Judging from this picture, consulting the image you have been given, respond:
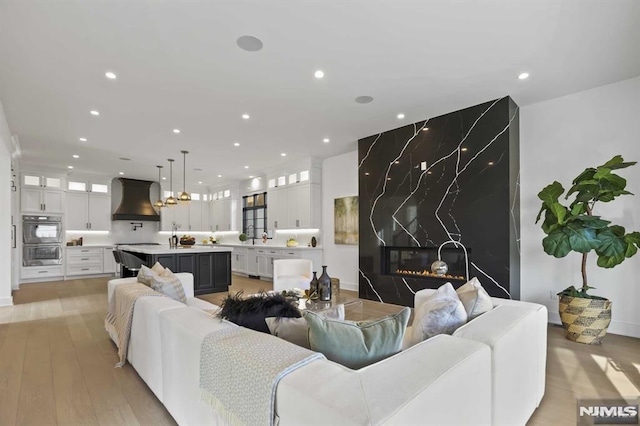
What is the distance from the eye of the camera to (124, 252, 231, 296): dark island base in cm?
576

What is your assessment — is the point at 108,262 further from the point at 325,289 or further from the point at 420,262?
the point at 420,262

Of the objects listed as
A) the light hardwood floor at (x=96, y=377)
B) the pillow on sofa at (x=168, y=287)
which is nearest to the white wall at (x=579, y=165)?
the light hardwood floor at (x=96, y=377)

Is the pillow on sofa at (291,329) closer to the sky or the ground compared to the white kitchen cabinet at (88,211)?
closer to the ground

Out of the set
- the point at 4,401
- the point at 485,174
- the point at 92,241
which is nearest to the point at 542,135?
the point at 485,174

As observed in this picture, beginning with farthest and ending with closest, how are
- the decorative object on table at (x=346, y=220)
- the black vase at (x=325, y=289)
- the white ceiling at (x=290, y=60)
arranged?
the decorative object on table at (x=346, y=220)
the black vase at (x=325, y=289)
the white ceiling at (x=290, y=60)

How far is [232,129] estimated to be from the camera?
524 cm

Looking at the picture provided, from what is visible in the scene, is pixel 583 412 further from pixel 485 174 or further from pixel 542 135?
pixel 542 135

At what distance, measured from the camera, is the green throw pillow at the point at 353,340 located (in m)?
1.34

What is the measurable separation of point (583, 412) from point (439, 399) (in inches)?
75.9

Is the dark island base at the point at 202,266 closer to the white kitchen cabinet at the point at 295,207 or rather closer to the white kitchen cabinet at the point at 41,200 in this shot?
the white kitchen cabinet at the point at 295,207

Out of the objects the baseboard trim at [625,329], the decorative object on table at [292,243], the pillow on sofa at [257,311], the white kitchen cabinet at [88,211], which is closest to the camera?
the pillow on sofa at [257,311]

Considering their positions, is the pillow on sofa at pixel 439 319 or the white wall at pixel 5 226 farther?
the white wall at pixel 5 226

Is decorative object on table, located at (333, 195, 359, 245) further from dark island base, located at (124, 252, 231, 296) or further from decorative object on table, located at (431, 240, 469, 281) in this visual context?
dark island base, located at (124, 252, 231, 296)

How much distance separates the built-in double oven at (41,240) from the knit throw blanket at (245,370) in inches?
355
